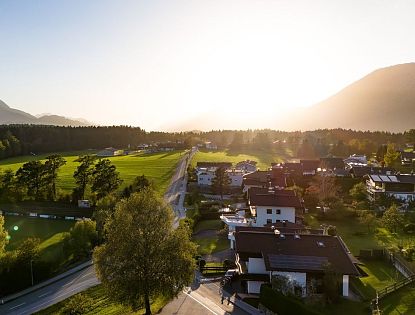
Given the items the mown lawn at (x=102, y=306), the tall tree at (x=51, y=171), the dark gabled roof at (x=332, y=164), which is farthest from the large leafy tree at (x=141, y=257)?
the dark gabled roof at (x=332, y=164)

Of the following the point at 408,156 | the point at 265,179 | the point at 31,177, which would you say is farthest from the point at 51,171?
the point at 408,156

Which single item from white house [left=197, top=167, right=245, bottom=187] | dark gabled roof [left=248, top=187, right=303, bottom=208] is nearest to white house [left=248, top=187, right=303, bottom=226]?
dark gabled roof [left=248, top=187, right=303, bottom=208]

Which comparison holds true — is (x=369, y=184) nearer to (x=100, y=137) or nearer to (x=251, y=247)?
(x=251, y=247)

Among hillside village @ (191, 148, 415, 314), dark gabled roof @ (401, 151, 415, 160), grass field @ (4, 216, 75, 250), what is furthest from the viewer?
dark gabled roof @ (401, 151, 415, 160)

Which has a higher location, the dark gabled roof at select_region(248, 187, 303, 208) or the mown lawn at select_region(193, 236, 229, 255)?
the dark gabled roof at select_region(248, 187, 303, 208)

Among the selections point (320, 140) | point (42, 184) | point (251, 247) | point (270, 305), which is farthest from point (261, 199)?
point (320, 140)

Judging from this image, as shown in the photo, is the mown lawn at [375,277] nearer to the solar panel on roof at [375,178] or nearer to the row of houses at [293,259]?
the row of houses at [293,259]

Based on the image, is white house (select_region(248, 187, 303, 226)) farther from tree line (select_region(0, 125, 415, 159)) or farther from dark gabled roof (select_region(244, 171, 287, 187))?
tree line (select_region(0, 125, 415, 159))
